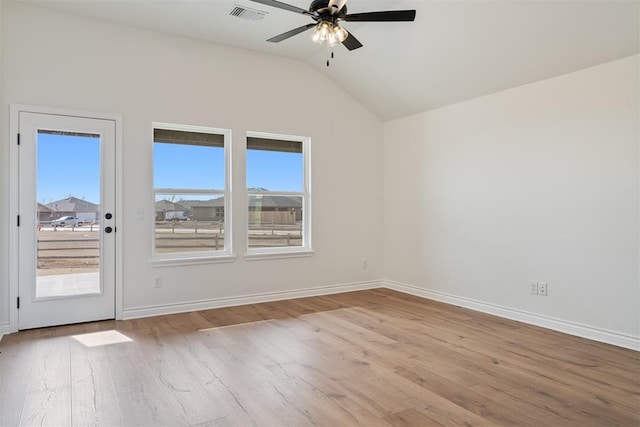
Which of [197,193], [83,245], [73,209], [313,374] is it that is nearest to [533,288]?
[313,374]

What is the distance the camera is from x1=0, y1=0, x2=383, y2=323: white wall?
3.89m

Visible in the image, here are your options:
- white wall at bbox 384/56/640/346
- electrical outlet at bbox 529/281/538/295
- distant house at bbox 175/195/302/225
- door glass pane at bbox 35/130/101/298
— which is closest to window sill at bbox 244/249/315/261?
distant house at bbox 175/195/302/225

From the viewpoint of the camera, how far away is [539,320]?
13.2ft

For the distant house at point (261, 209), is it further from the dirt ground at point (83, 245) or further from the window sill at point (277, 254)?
the window sill at point (277, 254)

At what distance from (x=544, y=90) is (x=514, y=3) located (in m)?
0.99

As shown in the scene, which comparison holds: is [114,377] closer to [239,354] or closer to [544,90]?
[239,354]

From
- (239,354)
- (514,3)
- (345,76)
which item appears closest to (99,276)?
(239,354)

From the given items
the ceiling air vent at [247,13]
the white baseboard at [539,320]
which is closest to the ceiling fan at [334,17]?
A: the ceiling air vent at [247,13]

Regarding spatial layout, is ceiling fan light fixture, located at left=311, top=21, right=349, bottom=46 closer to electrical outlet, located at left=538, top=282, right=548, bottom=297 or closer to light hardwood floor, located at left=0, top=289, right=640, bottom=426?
light hardwood floor, located at left=0, top=289, right=640, bottom=426

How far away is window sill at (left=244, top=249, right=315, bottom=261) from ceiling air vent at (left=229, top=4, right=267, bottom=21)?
2635 millimetres

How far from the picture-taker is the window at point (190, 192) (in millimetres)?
4562

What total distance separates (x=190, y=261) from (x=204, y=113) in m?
1.70

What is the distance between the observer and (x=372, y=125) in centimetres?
592

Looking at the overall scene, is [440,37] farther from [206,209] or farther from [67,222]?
[67,222]
